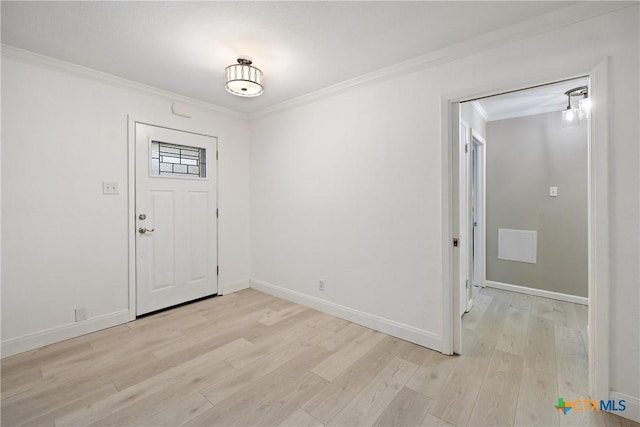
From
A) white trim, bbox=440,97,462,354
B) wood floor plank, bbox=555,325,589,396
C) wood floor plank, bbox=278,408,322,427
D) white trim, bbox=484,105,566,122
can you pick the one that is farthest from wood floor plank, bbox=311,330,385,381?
white trim, bbox=484,105,566,122

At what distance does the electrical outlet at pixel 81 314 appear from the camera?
102 inches

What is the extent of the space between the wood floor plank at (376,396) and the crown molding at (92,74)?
11.2 ft

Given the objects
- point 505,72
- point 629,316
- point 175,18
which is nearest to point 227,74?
point 175,18

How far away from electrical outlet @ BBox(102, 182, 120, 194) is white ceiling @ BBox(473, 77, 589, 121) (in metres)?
3.77

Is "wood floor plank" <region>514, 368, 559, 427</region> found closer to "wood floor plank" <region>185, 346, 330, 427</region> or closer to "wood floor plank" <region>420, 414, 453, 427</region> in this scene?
"wood floor plank" <region>420, 414, 453, 427</region>

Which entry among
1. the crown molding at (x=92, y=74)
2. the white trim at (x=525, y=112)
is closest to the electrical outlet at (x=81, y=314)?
the crown molding at (x=92, y=74)

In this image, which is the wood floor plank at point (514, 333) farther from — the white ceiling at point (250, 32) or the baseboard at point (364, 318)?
the white ceiling at point (250, 32)

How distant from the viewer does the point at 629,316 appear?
5.37 ft

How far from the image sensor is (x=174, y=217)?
3260mm

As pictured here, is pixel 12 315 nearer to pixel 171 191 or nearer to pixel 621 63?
pixel 171 191

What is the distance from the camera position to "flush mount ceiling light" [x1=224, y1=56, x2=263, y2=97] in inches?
89.2

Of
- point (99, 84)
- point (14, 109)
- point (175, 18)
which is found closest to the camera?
point (175, 18)

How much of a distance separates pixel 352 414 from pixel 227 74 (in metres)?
2.59

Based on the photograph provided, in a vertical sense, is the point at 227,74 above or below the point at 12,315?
above
